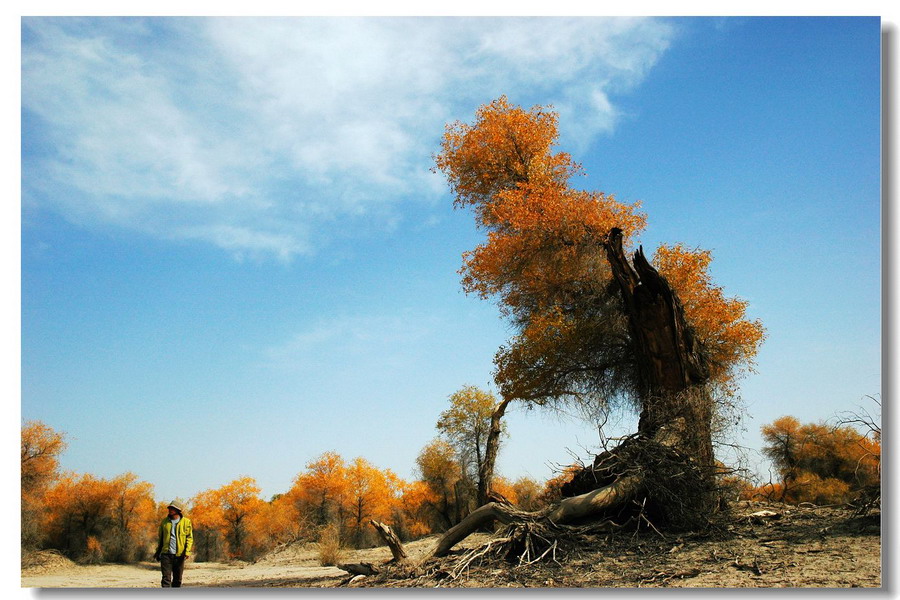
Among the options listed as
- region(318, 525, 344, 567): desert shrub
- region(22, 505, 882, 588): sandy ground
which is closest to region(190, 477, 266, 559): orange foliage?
region(318, 525, 344, 567): desert shrub

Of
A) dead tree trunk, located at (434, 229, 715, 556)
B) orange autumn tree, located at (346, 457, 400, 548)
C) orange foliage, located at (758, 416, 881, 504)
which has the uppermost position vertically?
dead tree trunk, located at (434, 229, 715, 556)

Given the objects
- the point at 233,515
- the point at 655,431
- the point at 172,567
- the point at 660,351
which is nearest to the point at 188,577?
the point at 172,567

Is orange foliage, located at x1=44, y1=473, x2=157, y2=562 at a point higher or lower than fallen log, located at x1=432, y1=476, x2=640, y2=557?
lower

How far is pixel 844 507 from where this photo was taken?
10.3m

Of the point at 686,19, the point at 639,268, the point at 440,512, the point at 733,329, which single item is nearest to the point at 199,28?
the point at 686,19

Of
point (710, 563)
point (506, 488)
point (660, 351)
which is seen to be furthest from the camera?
point (506, 488)

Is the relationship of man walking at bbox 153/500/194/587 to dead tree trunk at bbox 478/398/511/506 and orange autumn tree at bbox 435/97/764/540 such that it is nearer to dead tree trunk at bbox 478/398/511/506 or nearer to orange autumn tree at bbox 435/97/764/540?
orange autumn tree at bbox 435/97/764/540

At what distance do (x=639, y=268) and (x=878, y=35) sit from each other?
16.1ft

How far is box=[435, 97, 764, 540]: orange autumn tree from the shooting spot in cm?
1159

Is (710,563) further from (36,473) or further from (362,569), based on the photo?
(36,473)

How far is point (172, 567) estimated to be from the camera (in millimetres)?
8406

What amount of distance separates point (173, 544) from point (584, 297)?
31.9 ft

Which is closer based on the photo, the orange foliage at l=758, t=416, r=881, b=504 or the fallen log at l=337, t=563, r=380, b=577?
the fallen log at l=337, t=563, r=380, b=577

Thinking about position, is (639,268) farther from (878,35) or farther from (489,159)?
(489,159)
